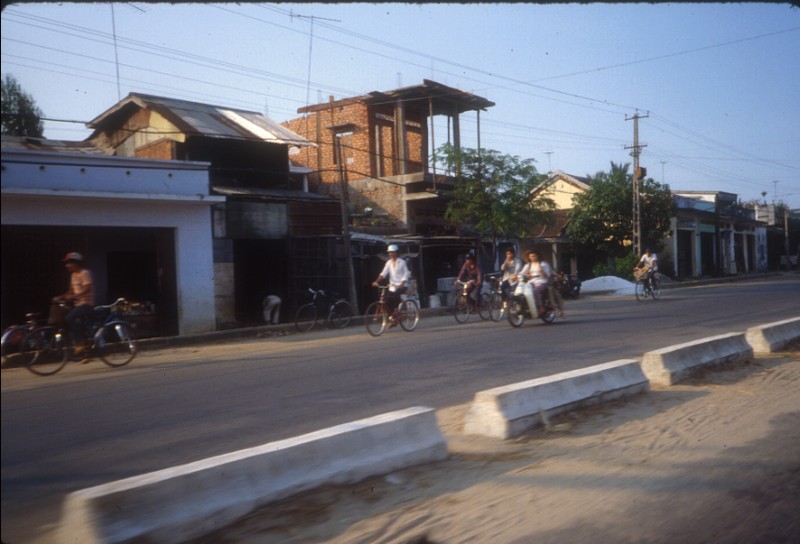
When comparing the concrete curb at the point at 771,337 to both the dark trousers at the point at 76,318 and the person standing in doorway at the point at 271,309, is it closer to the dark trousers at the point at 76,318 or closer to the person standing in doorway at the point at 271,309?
the dark trousers at the point at 76,318

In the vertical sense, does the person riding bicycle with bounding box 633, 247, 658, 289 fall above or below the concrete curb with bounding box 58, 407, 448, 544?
above

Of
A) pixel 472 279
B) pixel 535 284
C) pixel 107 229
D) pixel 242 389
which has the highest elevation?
pixel 107 229

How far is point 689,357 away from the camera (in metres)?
9.03

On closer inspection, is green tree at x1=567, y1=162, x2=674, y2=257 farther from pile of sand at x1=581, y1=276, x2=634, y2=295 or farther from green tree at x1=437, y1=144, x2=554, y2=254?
green tree at x1=437, y1=144, x2=554, y2=254

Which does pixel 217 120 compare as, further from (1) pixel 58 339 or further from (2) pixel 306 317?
(1) pixel 58 339

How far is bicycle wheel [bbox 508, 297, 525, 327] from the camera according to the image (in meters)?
15.6

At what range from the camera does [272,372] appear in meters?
10.1

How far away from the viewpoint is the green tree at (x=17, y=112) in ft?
6.56

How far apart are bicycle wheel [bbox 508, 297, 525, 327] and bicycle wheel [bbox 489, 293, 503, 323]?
241cm

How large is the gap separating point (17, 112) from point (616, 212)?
127 feet

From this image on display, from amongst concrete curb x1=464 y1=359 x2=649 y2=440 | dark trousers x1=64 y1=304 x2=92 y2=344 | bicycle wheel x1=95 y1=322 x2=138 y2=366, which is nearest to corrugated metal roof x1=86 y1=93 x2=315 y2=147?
bicycle wheel x1=95 y1=322 x2=138 y2=366

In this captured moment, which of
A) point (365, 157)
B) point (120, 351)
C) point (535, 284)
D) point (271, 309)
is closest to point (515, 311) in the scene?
point (535, 284)

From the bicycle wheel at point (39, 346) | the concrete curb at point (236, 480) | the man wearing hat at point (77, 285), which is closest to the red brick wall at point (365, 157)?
the concrete curb at point (236, 480)

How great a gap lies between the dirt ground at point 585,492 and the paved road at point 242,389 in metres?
1.57
